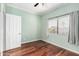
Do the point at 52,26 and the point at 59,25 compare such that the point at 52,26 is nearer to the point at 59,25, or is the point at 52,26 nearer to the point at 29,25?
the point at 59,25

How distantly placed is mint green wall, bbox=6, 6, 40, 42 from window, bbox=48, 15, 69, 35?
15.0 inches

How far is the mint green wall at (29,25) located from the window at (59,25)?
0.38 meters

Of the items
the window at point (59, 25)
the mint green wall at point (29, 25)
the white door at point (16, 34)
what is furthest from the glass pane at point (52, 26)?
the white door at point (16, 34)

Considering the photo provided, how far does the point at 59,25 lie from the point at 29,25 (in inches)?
37.5

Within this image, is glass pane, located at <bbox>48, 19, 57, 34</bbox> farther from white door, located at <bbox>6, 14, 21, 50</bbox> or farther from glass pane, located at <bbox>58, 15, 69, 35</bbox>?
white door, located at <bbox>6, 14, 21, 50</bbox>

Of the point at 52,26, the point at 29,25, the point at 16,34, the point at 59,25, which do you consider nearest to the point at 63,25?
the point at 59,25

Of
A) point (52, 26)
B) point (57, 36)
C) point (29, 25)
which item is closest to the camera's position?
point (52, 26)

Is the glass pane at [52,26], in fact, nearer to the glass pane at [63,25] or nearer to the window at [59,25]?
the window at [59,25]

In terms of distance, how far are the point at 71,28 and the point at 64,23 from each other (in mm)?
232

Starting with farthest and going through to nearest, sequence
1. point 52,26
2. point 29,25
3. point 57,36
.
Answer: point 29,25 → point 57,36 → point 52,26

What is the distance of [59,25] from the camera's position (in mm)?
1649

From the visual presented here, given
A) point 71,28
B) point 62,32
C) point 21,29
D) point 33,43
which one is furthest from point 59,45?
point 21,29

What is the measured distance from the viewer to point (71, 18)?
1.54 metres

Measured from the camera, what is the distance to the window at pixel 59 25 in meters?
1.59
